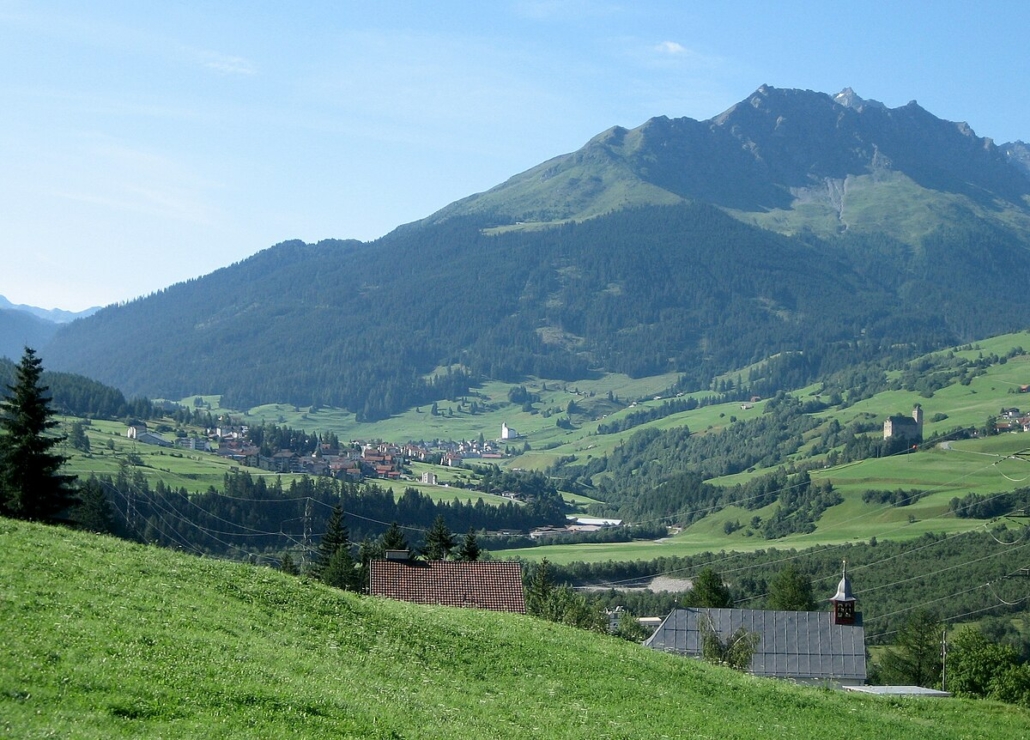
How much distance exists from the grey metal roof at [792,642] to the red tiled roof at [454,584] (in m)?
19.3

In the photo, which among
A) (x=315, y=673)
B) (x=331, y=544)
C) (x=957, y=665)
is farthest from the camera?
(x=331, y=544)

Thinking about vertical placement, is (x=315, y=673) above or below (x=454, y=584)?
above

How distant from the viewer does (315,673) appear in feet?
83.7

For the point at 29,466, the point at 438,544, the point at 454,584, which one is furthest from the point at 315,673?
the point at 438,544

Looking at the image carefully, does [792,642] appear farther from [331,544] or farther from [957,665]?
[331,544]

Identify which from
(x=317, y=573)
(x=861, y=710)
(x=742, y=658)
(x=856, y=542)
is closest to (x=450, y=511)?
(x=856, y=542)

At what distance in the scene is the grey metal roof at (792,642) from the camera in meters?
67.2

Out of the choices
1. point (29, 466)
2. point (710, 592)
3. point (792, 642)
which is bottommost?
point (710, 592)

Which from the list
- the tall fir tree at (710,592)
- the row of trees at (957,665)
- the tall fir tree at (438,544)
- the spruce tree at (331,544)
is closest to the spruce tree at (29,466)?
the tall fir tree at (438,544)

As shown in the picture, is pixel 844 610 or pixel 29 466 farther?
pixel 844 610

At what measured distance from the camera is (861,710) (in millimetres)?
37281

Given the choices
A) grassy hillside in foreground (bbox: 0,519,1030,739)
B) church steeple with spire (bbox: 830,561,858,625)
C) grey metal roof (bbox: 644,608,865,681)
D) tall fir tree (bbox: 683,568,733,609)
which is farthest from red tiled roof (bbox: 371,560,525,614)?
tall fir tree (bbox: 683,568,733,609)

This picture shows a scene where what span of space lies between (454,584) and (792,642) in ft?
85.6

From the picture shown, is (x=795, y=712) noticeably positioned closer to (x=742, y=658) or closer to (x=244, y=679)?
(x=244, y=679)
